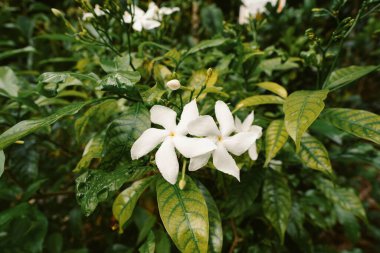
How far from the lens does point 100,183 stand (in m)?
0.73

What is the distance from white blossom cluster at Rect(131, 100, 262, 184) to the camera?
2.30 ft

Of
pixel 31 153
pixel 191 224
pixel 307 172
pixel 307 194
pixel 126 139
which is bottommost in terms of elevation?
pixel 307 194

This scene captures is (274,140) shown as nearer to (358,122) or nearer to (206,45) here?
(358,122)

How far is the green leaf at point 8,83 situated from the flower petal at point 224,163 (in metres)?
0.79

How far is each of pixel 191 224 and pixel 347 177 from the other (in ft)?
5.98

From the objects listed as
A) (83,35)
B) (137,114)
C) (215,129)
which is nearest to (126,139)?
(137,114)

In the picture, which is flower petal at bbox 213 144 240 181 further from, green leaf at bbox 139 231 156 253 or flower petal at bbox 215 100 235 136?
green leaf at bbox 139 231 156 253

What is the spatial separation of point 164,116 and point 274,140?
0.33 metres

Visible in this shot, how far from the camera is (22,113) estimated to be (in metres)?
1.29

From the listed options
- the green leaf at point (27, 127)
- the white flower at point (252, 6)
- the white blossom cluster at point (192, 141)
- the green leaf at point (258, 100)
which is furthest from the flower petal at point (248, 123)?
the white flower at point (252, 6)

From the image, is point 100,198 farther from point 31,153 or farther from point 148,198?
point 31,153

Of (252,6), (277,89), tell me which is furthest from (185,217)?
(252,6)

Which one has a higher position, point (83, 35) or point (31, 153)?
point (83, 35)

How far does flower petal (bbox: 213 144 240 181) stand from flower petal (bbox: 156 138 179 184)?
0.31 ft
